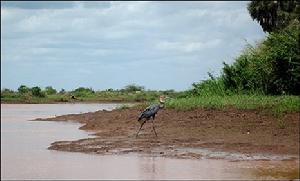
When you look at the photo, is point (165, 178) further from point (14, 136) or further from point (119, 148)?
point (14, 136)

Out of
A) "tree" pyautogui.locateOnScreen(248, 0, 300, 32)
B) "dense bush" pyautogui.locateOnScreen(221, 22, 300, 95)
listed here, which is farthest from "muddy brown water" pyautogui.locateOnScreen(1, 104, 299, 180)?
"tree" pyautogui.locateOnScreen(248, 0, 300, 32)

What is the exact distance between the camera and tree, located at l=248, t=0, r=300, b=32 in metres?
37.2

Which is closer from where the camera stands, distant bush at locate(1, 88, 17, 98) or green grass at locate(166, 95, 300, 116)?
green grass at locate(166, 95, 300, 116)

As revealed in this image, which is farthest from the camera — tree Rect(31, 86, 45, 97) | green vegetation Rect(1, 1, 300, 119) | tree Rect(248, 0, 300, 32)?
tree Rect(31, 86, 45, 97)

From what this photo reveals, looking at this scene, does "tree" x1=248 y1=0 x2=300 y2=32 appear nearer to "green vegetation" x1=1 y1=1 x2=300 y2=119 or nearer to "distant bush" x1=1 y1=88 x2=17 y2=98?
"green vegetation" x1=1 y1=1 x2=300 y2=119

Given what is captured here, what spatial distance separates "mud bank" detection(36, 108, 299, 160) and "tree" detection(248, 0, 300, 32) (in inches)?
641

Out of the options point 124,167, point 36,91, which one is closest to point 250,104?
point 124,167

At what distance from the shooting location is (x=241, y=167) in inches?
498

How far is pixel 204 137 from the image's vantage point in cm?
1736

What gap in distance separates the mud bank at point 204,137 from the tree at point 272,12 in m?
16.3

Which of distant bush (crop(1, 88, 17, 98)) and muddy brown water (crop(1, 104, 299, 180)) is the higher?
distant bush (crop(1, 88, 17, 98))

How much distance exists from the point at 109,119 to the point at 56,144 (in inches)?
302

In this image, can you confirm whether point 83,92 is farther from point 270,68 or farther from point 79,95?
point 270,68

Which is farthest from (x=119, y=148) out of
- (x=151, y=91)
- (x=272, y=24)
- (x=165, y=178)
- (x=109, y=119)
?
(x=151, y=91)
